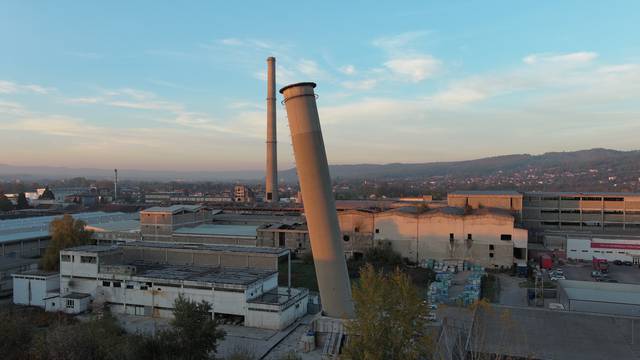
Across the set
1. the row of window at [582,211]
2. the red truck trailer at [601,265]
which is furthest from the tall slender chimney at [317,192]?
the row of window at [582,211]

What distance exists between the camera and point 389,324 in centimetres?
975

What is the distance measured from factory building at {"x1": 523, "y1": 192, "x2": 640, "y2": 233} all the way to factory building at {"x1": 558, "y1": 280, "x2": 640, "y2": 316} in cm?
1957

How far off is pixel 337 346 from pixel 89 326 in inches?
309

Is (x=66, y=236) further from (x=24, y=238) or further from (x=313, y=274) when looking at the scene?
(x=313, y=274)

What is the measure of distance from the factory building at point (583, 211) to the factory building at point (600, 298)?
19.6 metres

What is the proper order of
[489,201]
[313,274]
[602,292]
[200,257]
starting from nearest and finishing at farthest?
[602,292]
[200,257]
[313,274]
[489,201]

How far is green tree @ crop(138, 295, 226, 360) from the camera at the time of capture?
12266 mm

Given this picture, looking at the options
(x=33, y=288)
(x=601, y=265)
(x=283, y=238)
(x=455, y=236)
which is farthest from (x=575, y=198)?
(x=33, y=288)

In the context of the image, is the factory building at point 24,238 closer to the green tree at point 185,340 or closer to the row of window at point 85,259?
the row of window at point 85,259

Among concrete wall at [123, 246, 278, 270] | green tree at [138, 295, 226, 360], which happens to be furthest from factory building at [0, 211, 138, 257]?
green tree at [138, 295, 226, 360]

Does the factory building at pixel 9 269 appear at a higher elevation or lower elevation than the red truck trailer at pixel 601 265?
higher

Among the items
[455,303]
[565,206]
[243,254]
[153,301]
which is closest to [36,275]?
[153,301]

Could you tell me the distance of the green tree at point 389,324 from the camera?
9.55m

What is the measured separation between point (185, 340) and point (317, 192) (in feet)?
20.1
